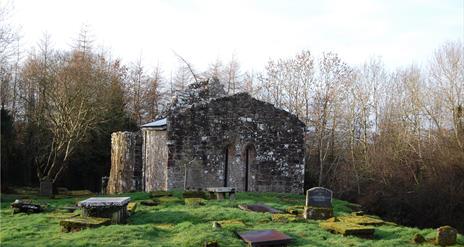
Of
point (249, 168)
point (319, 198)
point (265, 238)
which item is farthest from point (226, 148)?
point (265, 238)

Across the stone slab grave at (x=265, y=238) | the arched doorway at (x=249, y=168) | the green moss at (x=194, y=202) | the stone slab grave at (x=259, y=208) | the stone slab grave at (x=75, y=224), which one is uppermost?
the arched doorway at (x=249, y=168)

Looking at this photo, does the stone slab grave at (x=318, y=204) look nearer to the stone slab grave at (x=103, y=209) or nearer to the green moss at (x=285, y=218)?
the green moss at (x=285, y=218)

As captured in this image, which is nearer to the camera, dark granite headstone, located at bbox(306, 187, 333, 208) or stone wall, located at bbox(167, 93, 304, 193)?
dark granite headstone, located at bbox(306, 187, 333, 208)

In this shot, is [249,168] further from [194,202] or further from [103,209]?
[103,209]

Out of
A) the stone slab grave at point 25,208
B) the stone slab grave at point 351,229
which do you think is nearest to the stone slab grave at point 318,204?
the stone slab grave at point 351,229

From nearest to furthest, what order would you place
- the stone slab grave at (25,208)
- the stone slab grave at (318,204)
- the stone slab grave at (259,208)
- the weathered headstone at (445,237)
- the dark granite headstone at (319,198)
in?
the weathered headstone at (445,237), the stone slab grave at (318,204), the dark granite headstone at (319,198), the stone slab grave at (25,208), the stone slab grave at (259,208)

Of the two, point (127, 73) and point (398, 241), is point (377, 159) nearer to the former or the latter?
point (398, 241)

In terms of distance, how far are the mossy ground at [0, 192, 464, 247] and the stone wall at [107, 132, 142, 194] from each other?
29.9ft

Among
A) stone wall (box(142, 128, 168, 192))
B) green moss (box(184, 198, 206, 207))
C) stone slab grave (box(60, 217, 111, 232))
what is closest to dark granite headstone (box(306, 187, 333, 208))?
green moss (box(184, 198, 206, 207))

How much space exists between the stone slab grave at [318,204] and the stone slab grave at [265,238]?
3.08 metres

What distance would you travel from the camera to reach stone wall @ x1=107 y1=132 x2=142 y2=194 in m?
23.3

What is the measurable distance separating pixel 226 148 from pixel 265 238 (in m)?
11.2

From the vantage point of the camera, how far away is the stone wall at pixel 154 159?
20578 mm

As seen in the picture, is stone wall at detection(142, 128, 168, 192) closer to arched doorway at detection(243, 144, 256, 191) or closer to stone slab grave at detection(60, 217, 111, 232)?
arched doorway at detection(243, 144, 256, 191)
